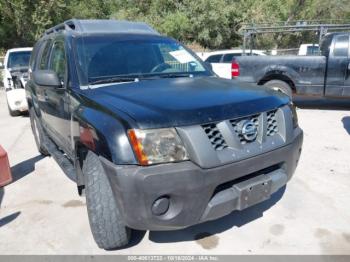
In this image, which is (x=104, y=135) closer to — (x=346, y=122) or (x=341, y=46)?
(x=346, y=122)

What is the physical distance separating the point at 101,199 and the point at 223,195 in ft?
2.98

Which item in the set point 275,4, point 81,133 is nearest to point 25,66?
point 81,133

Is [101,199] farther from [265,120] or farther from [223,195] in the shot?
[265,120]

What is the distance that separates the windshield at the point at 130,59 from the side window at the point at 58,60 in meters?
0.30

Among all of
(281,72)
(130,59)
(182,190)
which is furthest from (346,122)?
(182,190)

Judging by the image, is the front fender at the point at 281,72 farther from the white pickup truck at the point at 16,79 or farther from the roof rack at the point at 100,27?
the white pickup truck at the point at 16,79

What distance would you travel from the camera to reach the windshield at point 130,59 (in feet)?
11.6

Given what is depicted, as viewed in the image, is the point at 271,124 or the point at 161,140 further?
the point at 271,124

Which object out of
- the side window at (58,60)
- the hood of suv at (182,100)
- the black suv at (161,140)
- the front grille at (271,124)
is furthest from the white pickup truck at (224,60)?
the front grille at (271,124)

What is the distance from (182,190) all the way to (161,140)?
14.3 inches

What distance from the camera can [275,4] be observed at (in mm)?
26984

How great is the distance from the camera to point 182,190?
8.05 feet

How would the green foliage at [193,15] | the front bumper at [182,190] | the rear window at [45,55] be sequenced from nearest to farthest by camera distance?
1. the front bumper at [182,190]
2. the rear window at [45,55]
3. the green foliage at [193,15]

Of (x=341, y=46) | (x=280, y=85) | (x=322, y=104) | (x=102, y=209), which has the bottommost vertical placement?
(x=322, y=104)
